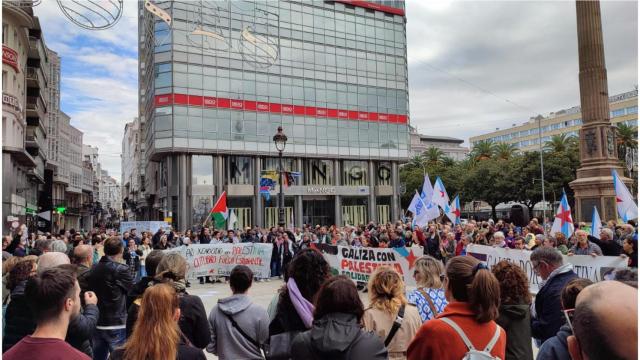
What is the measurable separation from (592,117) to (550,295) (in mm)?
21284

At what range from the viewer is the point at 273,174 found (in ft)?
73.8

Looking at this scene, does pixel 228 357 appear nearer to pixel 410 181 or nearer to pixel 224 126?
pixel 224 126

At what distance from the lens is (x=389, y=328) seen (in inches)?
154

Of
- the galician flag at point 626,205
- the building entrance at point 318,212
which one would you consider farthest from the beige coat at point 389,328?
the building entrance at point 318,212

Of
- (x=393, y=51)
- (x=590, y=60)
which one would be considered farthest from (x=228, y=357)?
(x=393, y=51)

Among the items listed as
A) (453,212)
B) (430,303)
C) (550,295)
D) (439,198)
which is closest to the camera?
(430,303)

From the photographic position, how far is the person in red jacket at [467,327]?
3131mm

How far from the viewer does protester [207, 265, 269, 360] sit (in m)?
4.29

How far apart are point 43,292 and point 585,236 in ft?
36.6

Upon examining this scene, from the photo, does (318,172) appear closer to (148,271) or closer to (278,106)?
(278,106)

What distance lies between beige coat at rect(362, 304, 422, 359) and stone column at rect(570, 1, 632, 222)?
21.3 m

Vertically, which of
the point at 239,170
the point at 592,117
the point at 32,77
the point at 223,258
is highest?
the point at 32,77

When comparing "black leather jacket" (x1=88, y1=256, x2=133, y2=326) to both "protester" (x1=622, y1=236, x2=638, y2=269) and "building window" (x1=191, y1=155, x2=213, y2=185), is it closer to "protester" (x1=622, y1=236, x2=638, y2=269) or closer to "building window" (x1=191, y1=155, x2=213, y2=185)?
"protester" (x1=622, y1=236, x2=638, y2=269)

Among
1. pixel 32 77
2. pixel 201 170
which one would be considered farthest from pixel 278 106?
pixel 32 77
